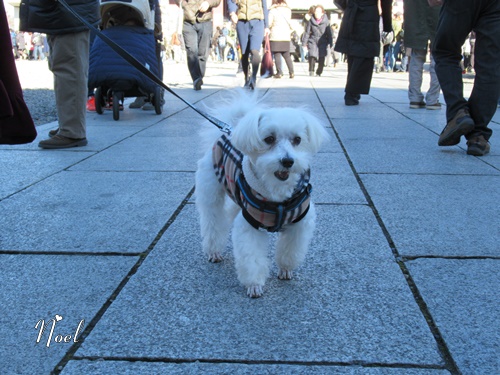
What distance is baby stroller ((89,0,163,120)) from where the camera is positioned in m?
6.96

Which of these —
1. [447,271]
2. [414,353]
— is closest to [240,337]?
[414,353]

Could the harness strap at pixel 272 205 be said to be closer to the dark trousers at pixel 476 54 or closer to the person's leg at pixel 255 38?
the dark trousers at pixel 476 54

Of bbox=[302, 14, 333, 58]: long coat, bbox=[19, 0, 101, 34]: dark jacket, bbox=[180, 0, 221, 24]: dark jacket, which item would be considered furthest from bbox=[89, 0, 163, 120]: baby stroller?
bbox=[302, 14, 333, 58]: long coat

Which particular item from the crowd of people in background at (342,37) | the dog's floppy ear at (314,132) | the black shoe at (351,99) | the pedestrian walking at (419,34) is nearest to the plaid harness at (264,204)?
the dog's floppy ear at (314,132)

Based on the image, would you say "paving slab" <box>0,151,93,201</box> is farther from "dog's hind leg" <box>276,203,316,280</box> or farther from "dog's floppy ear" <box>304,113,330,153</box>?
"dog's floppy ear" <box>304,113,330,153</box>

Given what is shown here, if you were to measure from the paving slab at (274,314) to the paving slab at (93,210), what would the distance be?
1.22ft

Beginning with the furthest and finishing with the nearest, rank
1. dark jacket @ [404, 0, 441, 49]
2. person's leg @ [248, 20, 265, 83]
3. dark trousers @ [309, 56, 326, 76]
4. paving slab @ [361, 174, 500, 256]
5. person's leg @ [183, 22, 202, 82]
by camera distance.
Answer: dark trousers @ [309, 56, 326, 76] → person's leg @ [248, 20, 265, 83] → person's leg @ [183, 22, 202, 82] → dark jacket @ [404, 0, 441, 49] → paving slab @ [361, 174, 500, 256]

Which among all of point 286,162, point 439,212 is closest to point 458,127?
point 439,212

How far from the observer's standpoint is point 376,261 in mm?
2830

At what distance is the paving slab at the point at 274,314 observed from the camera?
2.00 m

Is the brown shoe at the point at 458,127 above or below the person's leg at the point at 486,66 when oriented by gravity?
below

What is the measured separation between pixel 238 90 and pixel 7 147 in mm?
3830

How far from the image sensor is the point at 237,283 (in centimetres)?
265

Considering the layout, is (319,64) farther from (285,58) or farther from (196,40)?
(196,40)
